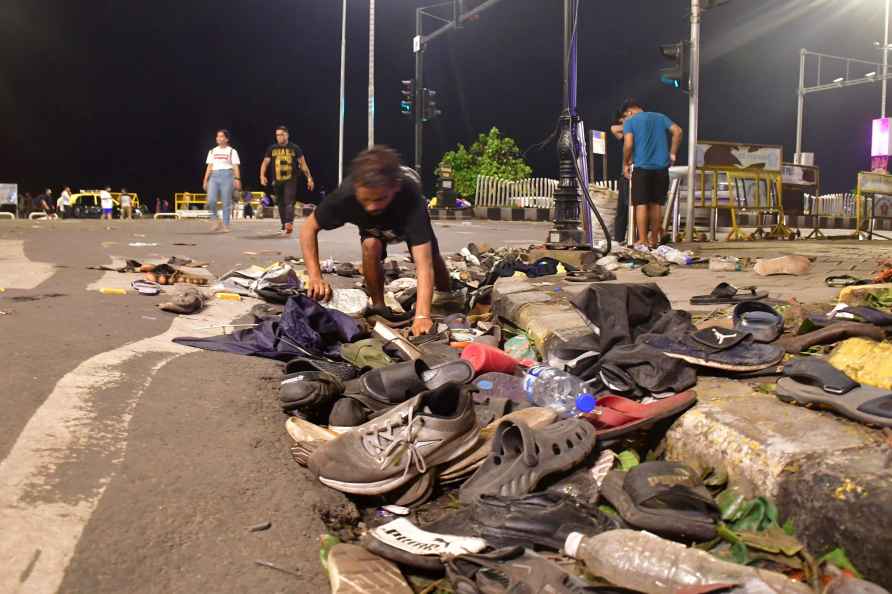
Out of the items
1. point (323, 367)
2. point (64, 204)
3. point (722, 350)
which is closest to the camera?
point (722, 350)

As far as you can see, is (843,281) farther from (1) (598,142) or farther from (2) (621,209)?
(1) (598,142)

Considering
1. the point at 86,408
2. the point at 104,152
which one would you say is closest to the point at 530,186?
the point at 104,152

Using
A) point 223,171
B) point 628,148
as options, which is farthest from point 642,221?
point 223,171

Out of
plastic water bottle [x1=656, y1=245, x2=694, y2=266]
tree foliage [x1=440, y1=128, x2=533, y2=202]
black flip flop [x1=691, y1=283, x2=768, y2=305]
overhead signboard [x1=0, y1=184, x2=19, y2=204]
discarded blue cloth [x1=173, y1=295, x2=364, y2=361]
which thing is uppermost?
tree foliage [x1=440, y1=128, x2=533, y2=202]

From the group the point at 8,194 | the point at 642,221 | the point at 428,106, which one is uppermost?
the point at 428,106

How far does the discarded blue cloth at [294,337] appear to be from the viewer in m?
4.09

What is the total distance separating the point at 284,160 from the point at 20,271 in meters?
6.78

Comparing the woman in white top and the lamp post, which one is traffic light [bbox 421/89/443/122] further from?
the lamp post

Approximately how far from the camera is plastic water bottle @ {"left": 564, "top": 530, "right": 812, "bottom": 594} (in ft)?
5.58

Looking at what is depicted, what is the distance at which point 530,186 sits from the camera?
36156 mm

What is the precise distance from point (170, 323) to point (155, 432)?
7.47ft

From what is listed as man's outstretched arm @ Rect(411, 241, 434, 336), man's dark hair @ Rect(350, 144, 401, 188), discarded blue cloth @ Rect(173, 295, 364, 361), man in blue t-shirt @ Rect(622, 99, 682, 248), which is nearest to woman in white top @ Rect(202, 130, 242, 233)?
man in blue t-shirt @ Rect(622, 99, 682, 248)

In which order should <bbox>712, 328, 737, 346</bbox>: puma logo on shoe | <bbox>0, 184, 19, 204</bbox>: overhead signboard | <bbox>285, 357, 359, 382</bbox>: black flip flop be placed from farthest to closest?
<bbox>0, 184, 19, 204</bbox>: overhead signboard → <bbox>285, 357, 359, 382</bbox>: black flip flop → <bbox>712, 328, 737, 346</bbox>: puma logo on shoe

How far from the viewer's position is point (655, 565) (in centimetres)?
181
